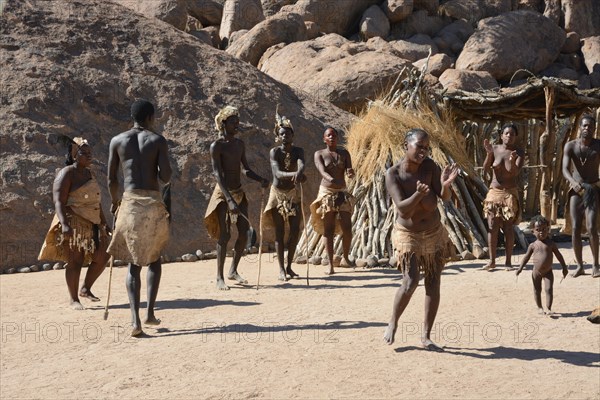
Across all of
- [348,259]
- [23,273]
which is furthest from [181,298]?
[23,273]

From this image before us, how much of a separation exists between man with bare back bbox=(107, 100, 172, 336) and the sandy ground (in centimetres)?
49

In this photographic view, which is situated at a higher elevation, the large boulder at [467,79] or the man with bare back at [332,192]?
the large boulder at [467,79]

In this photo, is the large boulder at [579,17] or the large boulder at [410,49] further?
the large boulder at [579,17]

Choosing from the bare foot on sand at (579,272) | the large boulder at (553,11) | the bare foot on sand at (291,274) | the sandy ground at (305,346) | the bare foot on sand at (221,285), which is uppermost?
the large boulder at (553,11)

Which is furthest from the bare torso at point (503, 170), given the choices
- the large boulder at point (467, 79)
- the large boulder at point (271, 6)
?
the large boulder at point (271, 6)

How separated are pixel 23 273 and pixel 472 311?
534cm

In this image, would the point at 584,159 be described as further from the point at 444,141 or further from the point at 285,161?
the point at 285,161

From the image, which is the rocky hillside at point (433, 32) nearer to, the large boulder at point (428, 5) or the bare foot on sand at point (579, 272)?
the large boulder at point (428, 5)

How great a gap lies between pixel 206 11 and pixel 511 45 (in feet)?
29.7

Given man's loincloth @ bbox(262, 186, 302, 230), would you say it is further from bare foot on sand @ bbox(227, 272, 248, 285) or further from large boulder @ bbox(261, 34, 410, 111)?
large boulder @ bbox(261, 34, 410, 111)

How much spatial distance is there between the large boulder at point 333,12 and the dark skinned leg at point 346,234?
14.8m

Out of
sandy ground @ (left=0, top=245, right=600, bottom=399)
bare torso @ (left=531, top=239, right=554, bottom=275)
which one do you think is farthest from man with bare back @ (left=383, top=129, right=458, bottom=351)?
bare torso @ (left=531, top=239, right=554, bottom=275)

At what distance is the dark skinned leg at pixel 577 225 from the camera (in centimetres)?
701

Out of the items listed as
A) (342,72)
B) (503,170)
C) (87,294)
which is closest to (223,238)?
(87,294)
